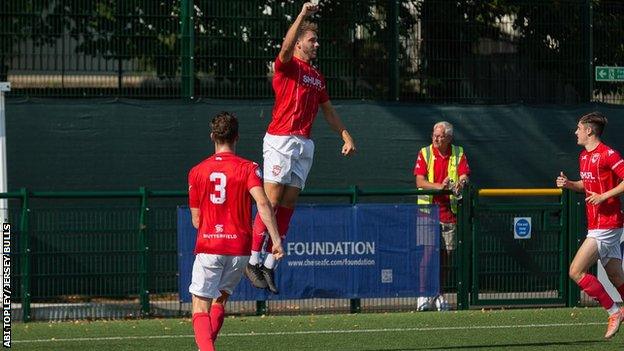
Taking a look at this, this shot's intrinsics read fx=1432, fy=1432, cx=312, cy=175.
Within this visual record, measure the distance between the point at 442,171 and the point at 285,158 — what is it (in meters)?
5.40

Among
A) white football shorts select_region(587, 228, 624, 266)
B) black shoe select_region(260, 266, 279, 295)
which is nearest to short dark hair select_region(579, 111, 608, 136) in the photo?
white football shorts select_region(587, 228, 624, 266)

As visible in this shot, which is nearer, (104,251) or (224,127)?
(224,127)

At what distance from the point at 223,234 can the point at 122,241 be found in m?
6.06

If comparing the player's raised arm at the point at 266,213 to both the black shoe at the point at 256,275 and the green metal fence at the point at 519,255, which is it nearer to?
the black shoe at the point at 256,275

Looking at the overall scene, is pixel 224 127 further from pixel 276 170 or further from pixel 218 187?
pixel 276 170

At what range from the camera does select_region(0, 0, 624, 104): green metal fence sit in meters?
17.9

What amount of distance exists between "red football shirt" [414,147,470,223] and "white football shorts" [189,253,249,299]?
6746 mm

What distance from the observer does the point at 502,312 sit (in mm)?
16641

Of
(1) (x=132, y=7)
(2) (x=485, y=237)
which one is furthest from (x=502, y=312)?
(1) (x=132, y=7)

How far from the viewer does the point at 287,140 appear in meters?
12.2

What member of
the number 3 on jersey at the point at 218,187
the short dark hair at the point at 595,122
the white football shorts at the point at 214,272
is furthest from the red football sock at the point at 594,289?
the number 3 on jersey at the point at 218,187

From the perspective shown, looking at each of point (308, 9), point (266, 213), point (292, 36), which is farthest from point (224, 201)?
point (292, 36)

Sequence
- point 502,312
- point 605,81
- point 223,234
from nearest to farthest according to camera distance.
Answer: point 223,234 < point 502,312 < point 605,81

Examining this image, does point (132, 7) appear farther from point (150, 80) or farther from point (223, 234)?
point (223, 234)
